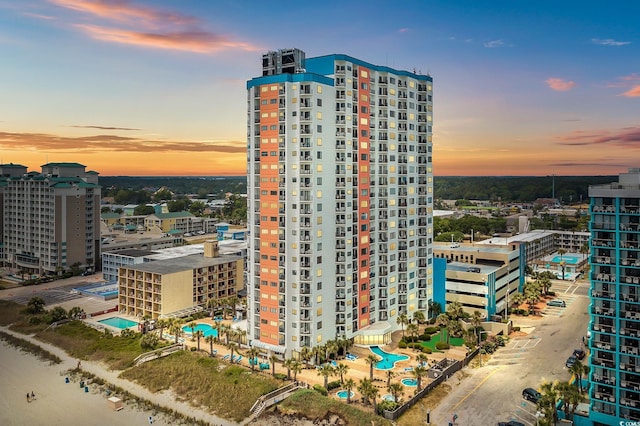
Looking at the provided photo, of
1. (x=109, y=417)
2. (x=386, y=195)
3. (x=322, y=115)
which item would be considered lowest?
(x=109, y=417)

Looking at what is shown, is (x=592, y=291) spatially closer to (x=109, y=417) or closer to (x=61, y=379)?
(x=109, y=417)

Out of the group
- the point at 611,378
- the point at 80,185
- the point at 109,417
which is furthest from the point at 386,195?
the point at 80,185

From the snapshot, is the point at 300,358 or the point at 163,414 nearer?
the point at 163,414

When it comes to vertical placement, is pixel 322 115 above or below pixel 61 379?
above

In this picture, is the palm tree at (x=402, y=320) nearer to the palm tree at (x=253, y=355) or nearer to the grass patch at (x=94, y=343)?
the palm tree at (x=253, y=355)

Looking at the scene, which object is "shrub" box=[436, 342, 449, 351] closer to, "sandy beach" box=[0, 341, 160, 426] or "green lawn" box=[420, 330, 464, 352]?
"green lawn" box=[420, 330, 464, 352]

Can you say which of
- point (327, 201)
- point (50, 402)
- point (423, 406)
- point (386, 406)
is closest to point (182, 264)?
point (50, 402)

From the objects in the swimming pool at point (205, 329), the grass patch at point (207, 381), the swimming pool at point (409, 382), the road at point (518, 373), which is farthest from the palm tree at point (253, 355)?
the road at point (518, 373)
